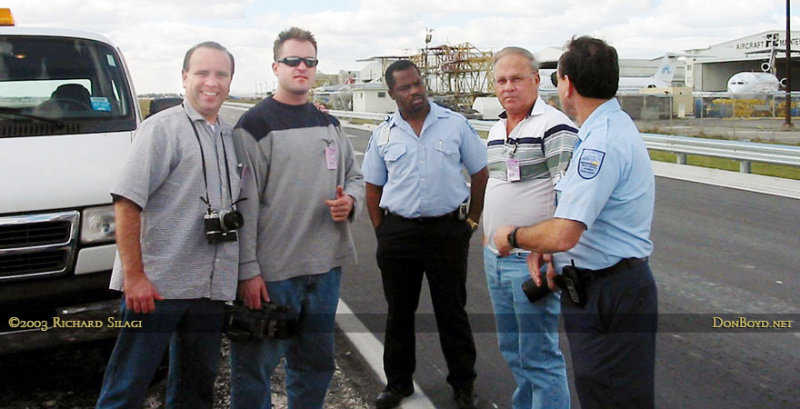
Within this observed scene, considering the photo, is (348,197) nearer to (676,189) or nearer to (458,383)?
(458,383)

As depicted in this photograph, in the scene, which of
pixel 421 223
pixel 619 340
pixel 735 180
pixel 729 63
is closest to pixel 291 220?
pixel 421 223

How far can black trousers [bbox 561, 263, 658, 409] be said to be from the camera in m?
2.79

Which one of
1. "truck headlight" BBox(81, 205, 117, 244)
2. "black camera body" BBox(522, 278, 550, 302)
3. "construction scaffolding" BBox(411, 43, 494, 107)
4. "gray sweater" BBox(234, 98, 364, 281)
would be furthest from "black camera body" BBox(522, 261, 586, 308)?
"construction scaffolding" BBox(411, 43, 494, 107)

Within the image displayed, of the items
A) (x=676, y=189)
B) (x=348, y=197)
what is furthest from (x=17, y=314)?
(x=676, y=189)

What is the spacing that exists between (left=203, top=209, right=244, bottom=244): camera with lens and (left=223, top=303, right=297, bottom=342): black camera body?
0.36 meters

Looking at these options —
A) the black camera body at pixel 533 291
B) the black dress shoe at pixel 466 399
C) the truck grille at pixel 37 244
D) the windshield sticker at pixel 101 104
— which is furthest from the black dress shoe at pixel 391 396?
the windshield sticker at pixel 101 104

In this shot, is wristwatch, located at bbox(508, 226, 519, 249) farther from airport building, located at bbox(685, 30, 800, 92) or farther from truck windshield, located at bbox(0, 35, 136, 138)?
airport building, located at bbox(685, 30, 800, 92)

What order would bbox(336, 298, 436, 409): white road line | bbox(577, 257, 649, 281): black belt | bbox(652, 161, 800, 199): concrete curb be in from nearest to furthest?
1. bbox(577, 257, 649, 281): black belt
2. bbox(336, 298, 436, 409): white road line
3. bbox(652, 161, 800, 199): concrete curb

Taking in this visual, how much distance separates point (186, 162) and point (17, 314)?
60.5 inches

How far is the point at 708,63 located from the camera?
2859 inches

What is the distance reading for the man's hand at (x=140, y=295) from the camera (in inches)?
120

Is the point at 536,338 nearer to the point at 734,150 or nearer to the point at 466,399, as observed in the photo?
the point at 466,399

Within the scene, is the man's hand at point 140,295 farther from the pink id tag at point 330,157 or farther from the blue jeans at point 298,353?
the pink id tag at point 330,157

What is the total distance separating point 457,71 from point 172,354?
61.0 meters
